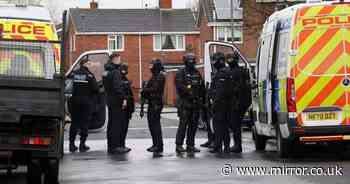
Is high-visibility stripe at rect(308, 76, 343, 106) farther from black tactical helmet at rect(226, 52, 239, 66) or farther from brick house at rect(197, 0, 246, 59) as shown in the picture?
brick house at rect(197, 0, 246, 59)

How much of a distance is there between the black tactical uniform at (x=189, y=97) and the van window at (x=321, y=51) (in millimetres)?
2736

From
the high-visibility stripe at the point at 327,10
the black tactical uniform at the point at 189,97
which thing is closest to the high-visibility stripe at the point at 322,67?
the high-visibility stripe at the point at 327,10

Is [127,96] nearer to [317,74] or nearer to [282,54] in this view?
[282,54]

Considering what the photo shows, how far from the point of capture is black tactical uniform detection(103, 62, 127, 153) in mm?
16125

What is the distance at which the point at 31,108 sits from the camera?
10133 millimetres

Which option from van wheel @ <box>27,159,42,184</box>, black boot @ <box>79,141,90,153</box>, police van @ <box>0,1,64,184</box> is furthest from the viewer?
black boot @ <box>79,141,90,153</box>

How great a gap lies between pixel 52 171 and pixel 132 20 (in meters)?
60.9

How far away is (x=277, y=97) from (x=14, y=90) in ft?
17.5

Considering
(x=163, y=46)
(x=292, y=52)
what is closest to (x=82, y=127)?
(x=292, y=52)

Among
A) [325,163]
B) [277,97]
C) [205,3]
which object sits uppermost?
[205,3]

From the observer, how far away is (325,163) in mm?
13094

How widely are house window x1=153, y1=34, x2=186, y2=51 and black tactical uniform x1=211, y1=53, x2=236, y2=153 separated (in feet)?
181

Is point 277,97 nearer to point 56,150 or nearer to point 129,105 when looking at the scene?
point 129,105

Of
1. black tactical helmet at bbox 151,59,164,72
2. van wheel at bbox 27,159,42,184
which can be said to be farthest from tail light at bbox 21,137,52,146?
black tactical helmet at bbox 151,59,164,72
